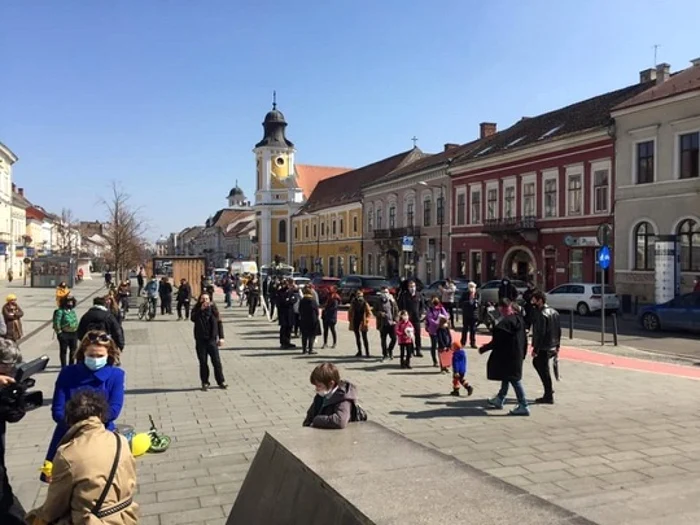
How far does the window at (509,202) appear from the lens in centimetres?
3931

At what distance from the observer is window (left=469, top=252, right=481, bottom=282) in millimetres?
42375

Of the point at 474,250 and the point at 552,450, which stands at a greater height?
the point at 474,250

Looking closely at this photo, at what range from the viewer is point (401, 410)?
9109 mm

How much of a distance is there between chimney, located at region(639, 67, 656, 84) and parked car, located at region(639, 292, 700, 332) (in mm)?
17945

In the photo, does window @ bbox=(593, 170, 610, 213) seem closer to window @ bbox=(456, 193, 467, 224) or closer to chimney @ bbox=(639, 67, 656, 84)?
chimney @ bbox=(639, 67, 656, 84)

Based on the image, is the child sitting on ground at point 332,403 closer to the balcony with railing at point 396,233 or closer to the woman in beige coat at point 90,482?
the woman in beige coat at point 90,482

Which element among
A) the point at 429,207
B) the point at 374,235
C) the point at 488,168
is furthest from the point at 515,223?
the point at 374,235

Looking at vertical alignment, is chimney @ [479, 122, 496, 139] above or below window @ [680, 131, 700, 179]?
above

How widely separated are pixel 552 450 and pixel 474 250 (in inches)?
1436

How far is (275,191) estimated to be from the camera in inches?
3659

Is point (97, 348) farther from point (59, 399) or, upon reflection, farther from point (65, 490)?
point (65, 490)

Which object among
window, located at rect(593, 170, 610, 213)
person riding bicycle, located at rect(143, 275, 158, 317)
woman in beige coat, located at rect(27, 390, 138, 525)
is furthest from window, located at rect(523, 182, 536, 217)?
woman in beige coat, located at rect(27, 390, 138, 525)

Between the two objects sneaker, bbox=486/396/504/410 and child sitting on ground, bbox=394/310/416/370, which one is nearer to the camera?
sneaker, bbox=486/396/504/410

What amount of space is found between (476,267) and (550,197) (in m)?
8.39
